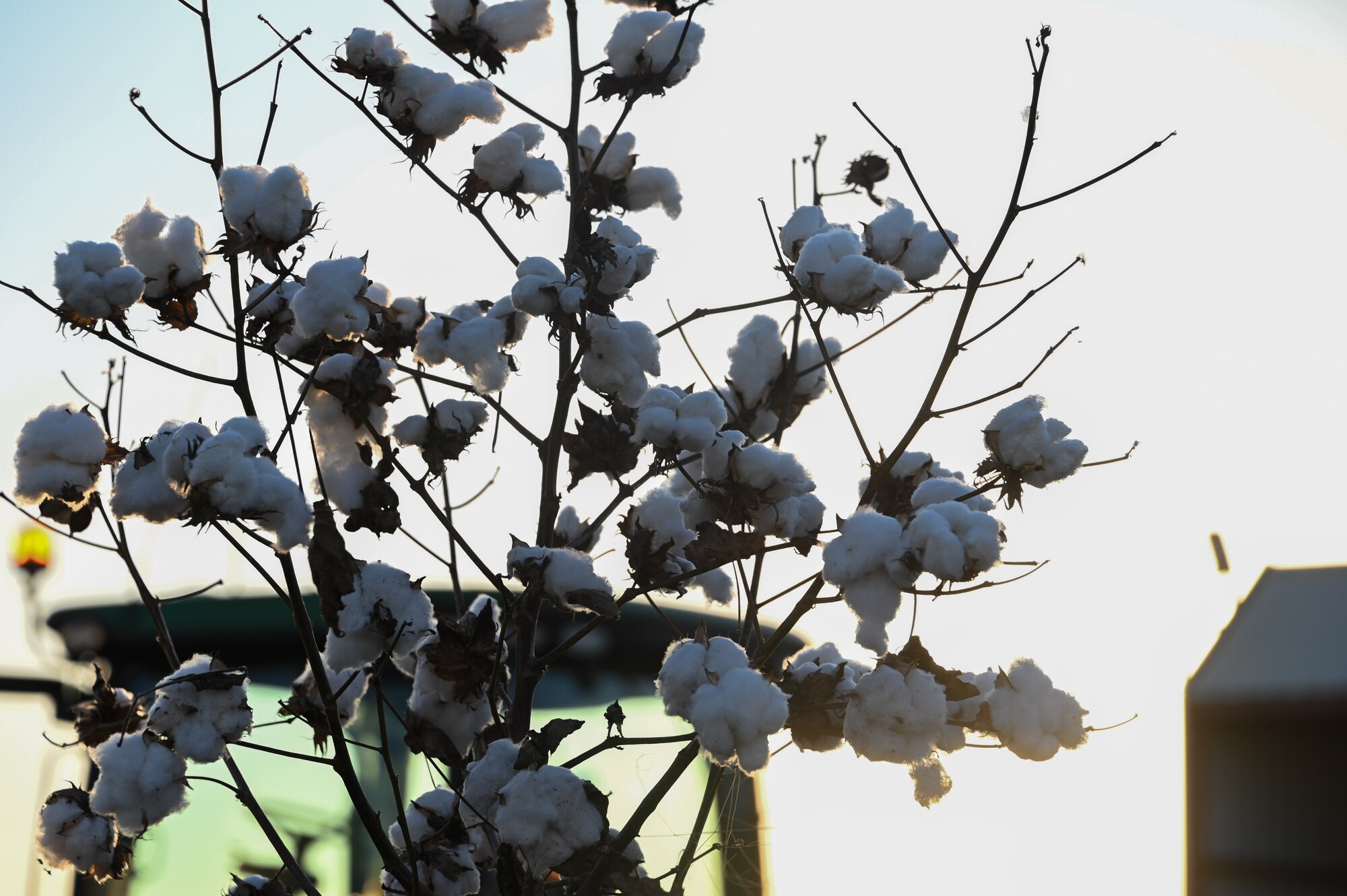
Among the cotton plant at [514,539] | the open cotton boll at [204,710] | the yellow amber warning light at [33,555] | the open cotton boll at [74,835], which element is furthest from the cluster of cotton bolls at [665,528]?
the yellow amber warning light at [33,555]

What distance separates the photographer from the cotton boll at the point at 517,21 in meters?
1.46

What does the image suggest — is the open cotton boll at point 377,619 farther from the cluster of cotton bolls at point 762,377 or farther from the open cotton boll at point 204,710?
the cluster of cotton bolls at point 762,377

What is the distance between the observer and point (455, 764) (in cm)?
142

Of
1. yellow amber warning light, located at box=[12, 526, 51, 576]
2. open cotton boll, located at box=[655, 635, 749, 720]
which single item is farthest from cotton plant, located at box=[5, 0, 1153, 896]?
yellow amber warning light, located at box=[12, 526, 51, 576]

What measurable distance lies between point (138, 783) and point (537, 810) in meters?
0.44

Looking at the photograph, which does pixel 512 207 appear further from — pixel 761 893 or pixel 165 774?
pixel 761 893

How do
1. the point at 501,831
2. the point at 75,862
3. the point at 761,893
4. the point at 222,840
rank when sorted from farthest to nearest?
1. the point at 222,840
2. the point at 761,893
3. the point at 75,862
4. the point at 501,831

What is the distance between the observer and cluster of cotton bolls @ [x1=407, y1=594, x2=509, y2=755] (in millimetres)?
1315

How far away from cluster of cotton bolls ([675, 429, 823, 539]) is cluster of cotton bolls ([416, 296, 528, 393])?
0.27 m

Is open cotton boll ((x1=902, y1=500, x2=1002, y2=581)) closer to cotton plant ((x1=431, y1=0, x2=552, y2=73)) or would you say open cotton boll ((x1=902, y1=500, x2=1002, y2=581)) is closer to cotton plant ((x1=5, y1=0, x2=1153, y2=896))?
cotton plant ((x1=5, y1=0, x2=1153, y2=896))

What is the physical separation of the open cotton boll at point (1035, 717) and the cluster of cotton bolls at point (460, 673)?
55 cm

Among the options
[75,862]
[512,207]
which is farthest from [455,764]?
[512,207]

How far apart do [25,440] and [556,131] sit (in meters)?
0.76

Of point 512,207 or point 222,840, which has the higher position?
point 512,207
